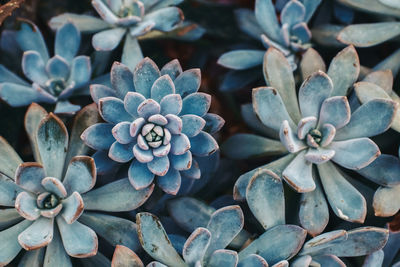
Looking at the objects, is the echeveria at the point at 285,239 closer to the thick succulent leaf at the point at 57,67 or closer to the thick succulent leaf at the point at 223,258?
the thick succulent leaf at the point at 223,258

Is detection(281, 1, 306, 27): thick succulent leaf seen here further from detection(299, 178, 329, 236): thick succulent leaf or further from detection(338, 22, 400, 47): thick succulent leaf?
→ detection(299, 178, 329, 236): thick succulent leaf

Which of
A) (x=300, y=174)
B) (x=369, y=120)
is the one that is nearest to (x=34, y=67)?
(x=300, y=174)

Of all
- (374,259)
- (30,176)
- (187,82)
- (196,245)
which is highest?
(187,82)

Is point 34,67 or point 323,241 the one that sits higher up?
point 34,67

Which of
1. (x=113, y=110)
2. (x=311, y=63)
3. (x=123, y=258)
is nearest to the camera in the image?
(x=123, y=258)

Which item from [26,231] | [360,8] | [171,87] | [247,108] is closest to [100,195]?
[26,231]

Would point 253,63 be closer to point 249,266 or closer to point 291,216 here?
point 291,216

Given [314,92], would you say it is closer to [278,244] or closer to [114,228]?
[278,244]
